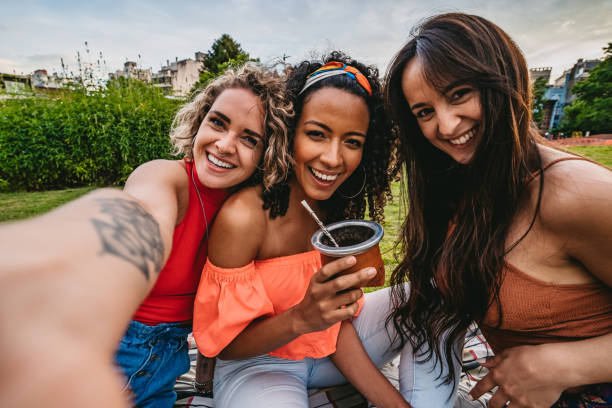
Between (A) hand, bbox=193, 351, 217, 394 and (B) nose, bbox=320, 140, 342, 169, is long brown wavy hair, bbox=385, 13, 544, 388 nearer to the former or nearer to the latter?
(B) nose, bbox=320, 140, 342, 169

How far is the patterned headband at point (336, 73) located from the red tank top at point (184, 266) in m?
0.87

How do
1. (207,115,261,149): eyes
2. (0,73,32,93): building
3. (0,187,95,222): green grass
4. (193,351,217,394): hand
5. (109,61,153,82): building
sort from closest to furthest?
(207,115,261,149): eyes
(193,351,217,394): hand
(0,187,95,222): green grass
(0,73,32,93): building
(109,61,153,82): building

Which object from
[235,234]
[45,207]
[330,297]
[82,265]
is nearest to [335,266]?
[330,297]

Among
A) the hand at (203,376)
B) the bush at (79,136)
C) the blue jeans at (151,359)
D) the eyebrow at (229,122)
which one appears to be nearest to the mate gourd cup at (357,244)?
the eyebrow at (229,122)

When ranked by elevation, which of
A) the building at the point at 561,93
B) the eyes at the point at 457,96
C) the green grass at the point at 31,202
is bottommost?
the green grass at the point at 31,202

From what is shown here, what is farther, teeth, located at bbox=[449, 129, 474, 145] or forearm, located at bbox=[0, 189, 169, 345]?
teeth, located at bbox=[449, 129, 474, 145]

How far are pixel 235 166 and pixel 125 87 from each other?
23.2 ft

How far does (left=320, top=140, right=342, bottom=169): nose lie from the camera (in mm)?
1859

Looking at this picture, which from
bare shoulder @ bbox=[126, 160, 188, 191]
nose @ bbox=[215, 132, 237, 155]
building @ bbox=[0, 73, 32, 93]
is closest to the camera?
bare shoulder @ bbox=[126, 160, 188, 191]

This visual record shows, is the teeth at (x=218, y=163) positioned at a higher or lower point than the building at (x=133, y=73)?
lower

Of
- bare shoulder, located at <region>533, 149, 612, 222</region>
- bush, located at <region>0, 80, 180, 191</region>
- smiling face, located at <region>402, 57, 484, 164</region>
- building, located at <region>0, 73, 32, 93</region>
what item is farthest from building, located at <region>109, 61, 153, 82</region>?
bare shoulder, located at <region>533, 149, 612, 222</region>

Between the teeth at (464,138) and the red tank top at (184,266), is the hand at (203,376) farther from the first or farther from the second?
the teeth at (464,138)

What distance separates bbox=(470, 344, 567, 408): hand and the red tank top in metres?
1.63

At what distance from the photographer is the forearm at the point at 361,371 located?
6.03 feet
